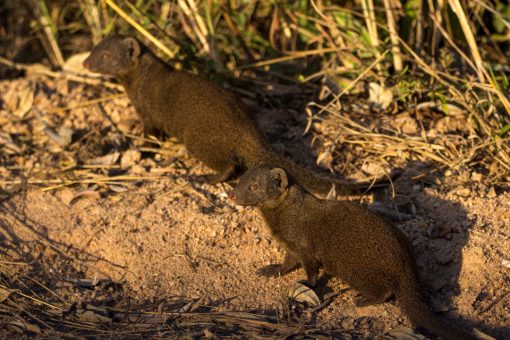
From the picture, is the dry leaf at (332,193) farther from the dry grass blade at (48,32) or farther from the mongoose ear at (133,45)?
the dry grass blade at (48,32)

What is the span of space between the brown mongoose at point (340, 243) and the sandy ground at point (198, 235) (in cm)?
14

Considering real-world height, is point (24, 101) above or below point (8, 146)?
above

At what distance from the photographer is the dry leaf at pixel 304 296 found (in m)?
3.69

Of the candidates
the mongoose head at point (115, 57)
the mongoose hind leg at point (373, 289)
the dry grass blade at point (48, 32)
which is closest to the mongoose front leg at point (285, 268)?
the mongoose hind leg at point (373, 289)

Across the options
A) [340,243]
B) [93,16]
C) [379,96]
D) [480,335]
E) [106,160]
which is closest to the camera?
[480,335]

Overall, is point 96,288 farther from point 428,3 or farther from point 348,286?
point 428,3

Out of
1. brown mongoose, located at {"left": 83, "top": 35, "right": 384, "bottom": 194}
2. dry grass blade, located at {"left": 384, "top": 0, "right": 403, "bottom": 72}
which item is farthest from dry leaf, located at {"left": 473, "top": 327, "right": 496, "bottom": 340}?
dry grass blade, located at {"left": 384, "top": 0, "right": 403, "bottom": 72}

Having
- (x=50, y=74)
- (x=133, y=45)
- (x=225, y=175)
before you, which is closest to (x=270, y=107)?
(x=225, y=175)

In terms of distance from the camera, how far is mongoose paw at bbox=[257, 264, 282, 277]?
3.91 m

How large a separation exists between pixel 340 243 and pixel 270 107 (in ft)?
6.54

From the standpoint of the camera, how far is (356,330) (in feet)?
11.3

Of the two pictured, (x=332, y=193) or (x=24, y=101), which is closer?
(x=332, y=193)

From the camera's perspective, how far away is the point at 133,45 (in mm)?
5277

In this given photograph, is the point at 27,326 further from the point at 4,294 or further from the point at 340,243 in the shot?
the point at 340,243
